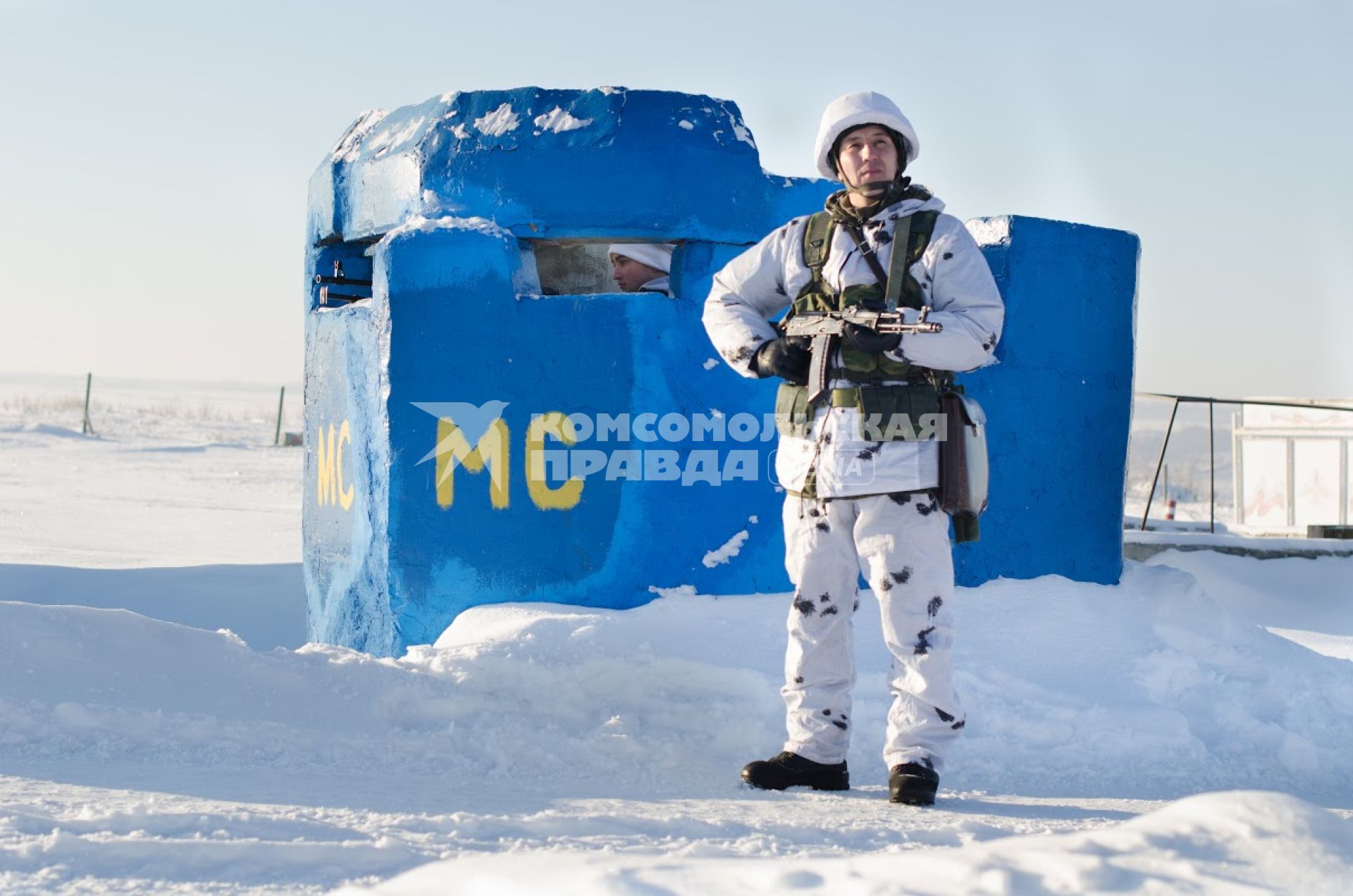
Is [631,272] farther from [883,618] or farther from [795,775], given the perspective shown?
[795,775]

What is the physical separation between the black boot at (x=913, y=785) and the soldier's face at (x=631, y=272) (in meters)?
2.05

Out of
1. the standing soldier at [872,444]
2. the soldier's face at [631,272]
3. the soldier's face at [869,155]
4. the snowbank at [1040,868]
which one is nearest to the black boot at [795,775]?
the standing soldier at [872,444]

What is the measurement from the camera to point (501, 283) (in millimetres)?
4141

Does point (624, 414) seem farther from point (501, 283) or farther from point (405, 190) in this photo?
point (405, 190)

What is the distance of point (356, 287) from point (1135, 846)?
3929 mm

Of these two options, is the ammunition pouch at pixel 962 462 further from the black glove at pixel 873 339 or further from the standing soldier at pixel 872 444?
the black glove at pixel 873 339

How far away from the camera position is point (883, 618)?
9.83ft

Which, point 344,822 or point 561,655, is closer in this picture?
point 344,822

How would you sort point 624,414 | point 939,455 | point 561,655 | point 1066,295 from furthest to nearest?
1. point 1066,295
2. point 624,414
3. point 561,655
4. point 939,455

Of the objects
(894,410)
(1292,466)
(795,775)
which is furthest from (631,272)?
(1292,466)

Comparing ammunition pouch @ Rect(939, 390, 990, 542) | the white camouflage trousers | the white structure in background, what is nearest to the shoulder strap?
ammunition pouch @ Rect(939, 390, 990, 542)

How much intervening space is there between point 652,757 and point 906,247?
52.9 inches

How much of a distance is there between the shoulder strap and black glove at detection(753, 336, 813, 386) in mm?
219

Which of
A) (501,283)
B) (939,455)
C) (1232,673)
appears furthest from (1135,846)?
(501,283)
